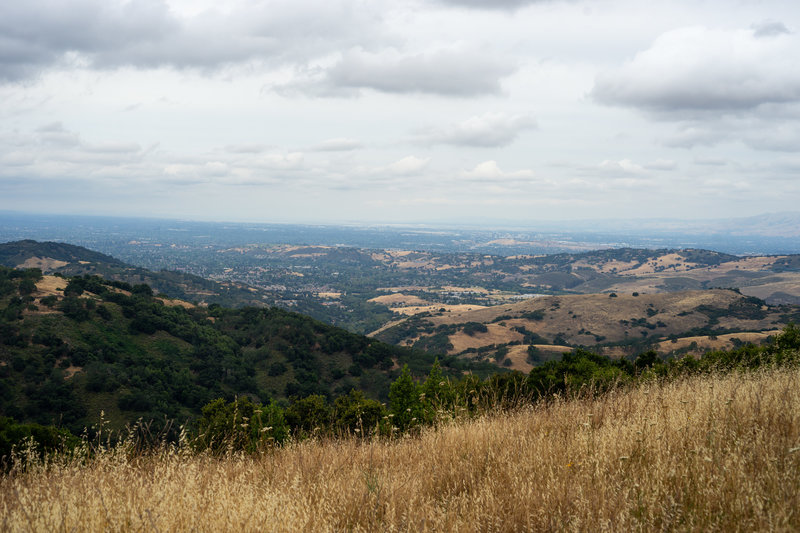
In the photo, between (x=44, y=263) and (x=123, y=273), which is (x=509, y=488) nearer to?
(x=123, y=273)

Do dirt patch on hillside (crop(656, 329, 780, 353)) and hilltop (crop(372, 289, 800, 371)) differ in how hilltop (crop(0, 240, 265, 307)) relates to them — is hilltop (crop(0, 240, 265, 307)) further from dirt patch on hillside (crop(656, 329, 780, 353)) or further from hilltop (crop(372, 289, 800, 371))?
dirt patch on hillside (crop(656, 329, 780, 353))

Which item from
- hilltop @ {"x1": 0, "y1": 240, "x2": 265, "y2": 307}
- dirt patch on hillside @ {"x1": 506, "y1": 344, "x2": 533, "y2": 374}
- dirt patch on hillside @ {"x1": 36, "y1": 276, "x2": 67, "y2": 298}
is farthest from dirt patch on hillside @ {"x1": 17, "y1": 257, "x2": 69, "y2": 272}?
dirt patch on hillside @ {"x1": 506, "y1": 344, "x2": 533, "y2": 374}

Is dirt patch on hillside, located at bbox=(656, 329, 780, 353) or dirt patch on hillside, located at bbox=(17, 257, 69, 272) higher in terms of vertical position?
dirt patch on hillside, located at bbox=(17, 257, 69, 272)

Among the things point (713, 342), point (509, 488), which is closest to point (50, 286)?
point (509, 488)

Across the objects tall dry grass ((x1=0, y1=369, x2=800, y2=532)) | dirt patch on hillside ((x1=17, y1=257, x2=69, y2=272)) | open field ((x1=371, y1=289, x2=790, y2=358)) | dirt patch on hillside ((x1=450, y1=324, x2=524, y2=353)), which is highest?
tall dry grass ((x1=0, y1=369, x2=800, y2=532))

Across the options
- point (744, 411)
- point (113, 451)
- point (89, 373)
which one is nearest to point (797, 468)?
point (744, 411)

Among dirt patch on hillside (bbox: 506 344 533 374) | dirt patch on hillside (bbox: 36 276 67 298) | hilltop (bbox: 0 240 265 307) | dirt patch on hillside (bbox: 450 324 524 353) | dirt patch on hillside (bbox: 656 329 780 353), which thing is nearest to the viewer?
dirt patch on hillside (bbox: 36 276 67 298)

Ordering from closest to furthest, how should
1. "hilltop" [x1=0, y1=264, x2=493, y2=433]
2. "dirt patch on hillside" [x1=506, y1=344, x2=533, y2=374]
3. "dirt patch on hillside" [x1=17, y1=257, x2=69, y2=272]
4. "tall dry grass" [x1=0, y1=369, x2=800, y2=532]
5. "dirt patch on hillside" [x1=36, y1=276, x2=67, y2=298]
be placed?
"tall dry grass" [x1=0, y1=369, x2=800, y2=532], "hilltop" [x1=0, y1=264, x2=493, y2=433], "dirt patch on hillside" [x1=36, y1=276, x2=67, y2=298], "dirt patch on hillside" [x1=506, y1=344, x2=533, y2=374], "dirt patch on hillside" [x1=17, y1=257, x2=69, y2=272]

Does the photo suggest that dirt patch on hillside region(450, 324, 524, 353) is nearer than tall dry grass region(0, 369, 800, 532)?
No
